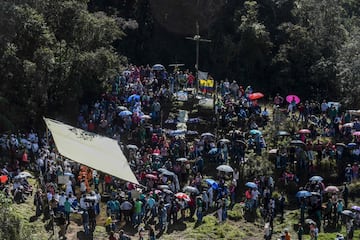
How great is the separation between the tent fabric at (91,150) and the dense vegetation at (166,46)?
4945 millimetres

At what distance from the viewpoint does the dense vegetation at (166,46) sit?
108 feet

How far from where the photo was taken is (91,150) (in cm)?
2695

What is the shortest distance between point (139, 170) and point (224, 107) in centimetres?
719

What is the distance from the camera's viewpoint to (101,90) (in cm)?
3694

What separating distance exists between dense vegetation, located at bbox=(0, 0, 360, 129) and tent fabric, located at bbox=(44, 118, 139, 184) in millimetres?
4945

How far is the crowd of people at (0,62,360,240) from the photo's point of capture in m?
26.9

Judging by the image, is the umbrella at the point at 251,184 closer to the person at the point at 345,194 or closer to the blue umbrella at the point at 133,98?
the person at the point at 345,194

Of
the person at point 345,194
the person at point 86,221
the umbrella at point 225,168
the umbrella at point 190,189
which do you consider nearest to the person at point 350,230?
the person at point 345,194

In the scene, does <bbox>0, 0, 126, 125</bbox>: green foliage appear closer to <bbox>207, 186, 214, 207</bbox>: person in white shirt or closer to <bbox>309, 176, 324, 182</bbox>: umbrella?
<bbox>207, 186, 214, 207</bbox>: person in white shirt

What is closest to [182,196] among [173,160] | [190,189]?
[190,189]

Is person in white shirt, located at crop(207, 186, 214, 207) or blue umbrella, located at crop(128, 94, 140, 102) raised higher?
blue umbrella, located at crop(128, 94, 140, 102)

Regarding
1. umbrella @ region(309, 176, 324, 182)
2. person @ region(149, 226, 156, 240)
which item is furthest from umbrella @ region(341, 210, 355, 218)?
person @ region(149, 226, 156, 240)

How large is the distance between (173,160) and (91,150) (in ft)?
18.0

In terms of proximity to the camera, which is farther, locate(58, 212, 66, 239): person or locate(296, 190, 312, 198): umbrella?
locate(296, 190, 312, 198): umbrella
